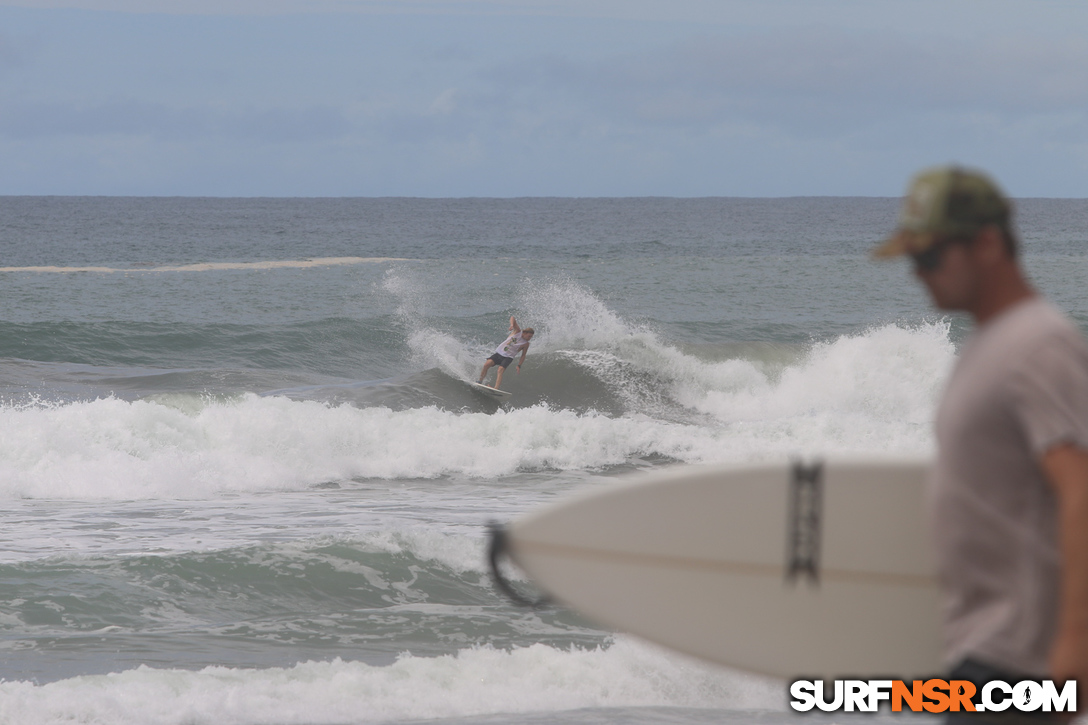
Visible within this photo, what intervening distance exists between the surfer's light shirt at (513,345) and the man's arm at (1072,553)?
16.8 m

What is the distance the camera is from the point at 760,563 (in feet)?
8.14

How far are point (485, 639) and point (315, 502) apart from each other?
4.89m

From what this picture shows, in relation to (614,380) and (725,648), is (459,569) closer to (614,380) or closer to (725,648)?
(725,648)

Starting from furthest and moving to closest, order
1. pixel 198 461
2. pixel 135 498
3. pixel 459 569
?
pixel 198 461
pixel 135 498
pixel 459 569

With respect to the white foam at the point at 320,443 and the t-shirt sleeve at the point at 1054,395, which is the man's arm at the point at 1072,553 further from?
the white foam at the point at 320,443

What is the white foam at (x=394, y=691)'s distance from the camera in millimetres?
5469

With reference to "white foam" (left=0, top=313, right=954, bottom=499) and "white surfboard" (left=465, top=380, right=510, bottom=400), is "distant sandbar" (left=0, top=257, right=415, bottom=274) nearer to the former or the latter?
"white surfboard" (left=465, top=380, right=510, bottom=400)

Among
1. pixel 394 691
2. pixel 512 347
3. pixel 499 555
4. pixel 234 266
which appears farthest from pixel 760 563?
pixel 234 266

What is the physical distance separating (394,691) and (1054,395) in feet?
15.4

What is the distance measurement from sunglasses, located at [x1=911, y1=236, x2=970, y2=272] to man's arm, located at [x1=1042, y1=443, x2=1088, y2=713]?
0.40m

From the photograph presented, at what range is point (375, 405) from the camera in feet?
59.5

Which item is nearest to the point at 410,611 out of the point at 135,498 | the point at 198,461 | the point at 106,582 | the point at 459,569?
the point at 459,569

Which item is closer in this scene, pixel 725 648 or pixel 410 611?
pixel 725 648

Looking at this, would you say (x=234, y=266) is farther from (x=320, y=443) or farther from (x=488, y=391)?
(x=320, y=443)
